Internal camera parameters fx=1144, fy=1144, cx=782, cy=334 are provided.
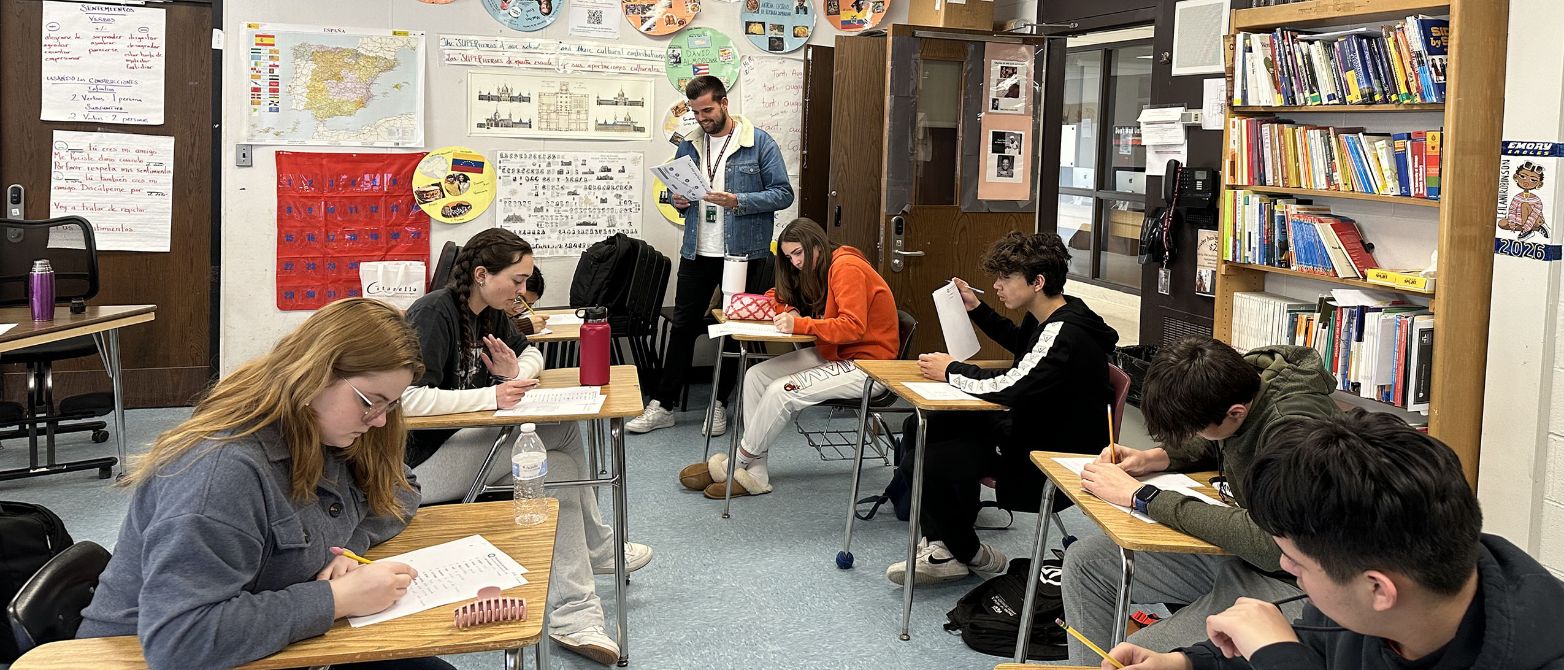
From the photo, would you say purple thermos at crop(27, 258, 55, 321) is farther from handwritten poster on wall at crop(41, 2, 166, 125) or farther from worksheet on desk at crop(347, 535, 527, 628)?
worksheet on desk at crop(347, 535, 527, 628)

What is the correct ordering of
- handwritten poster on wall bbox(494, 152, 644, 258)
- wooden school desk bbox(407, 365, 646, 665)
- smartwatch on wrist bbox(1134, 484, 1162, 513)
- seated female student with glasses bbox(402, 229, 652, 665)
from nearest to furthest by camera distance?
smartwatch on wrist bbox(1134, 484, 1162, 513) < wooden school desk bbox(407, 365, 646, 665) < seated female student with glasses bbox(402, 229, 652, 665) < handwritten poster on wall bbox(494, 152, 644, 258)

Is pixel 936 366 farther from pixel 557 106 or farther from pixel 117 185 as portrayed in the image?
pixel 117 185

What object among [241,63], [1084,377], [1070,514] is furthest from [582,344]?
[241,63]

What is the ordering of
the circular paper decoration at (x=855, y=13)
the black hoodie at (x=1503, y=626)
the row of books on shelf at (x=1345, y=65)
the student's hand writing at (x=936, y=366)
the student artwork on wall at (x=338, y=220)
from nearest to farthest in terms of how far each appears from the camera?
the black hoodie at (x=1503, y=626), the row of books on shelf at (x=1345, y=65), the student's hand writing at (x=936, y=366), the student artwork on wall at (x=338, y=220), the circular paper decoration at (x=855, y=13)

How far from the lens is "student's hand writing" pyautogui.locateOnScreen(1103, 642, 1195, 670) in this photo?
153cm

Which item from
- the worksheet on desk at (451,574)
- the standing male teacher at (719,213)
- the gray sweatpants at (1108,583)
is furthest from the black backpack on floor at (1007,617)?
the standing male teacher at (719,213)

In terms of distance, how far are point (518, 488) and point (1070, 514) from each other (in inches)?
94.3

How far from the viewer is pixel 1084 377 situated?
128 inches

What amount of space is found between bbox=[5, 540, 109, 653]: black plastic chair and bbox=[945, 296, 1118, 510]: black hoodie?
89.4 inches

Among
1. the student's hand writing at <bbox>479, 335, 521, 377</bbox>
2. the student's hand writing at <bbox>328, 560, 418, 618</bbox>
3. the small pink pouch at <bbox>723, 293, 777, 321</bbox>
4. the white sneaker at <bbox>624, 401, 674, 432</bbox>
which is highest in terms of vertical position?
the small pink pouch at <bbox>723, 293, 777, 321</bbox>

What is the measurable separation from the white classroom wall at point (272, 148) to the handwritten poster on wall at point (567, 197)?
0.22 feet

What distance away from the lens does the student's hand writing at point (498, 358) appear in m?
3.25

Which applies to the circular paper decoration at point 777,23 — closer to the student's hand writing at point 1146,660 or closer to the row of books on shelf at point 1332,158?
the row of books on shelf at point 1332,158

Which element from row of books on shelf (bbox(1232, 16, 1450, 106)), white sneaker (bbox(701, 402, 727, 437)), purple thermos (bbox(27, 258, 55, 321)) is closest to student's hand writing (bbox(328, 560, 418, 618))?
row of books on shelf (bbox(1232, 16, 1450, 106))
